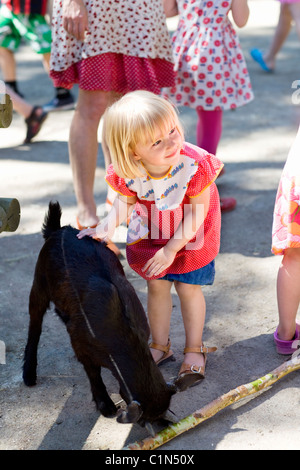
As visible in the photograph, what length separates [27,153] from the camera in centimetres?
530

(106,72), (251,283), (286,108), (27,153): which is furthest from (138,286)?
(286,108)

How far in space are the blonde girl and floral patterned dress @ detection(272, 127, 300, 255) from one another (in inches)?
11.3

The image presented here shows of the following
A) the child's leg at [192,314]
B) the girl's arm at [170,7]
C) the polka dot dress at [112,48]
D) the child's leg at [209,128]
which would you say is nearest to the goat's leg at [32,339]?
the child's leg at [192,314]

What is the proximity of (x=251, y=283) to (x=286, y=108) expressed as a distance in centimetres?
301

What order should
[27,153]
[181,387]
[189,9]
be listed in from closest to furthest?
[181,387], [189,9], [27,153]

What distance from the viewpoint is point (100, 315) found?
90.7 inches

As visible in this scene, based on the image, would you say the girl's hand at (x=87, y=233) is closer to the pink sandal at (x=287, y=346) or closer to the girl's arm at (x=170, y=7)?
the pink sandal at (x=287, y=346)

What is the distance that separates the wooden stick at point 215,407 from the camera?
2.30 metres

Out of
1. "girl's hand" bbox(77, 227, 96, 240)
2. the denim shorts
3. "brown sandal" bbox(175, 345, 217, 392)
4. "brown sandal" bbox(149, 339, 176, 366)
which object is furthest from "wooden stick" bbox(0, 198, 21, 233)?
"brown sandal" bbox(175, 345, 217, 392)

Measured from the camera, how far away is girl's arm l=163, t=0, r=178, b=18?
414 centimetres

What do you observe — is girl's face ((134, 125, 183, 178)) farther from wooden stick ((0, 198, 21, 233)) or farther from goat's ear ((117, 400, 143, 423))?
goat's ear ((117, 400, 143, 423))

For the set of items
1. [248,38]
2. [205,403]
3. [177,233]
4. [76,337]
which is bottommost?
[248,38]

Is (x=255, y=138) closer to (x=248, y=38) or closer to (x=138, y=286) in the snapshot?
(x=138, y=286)

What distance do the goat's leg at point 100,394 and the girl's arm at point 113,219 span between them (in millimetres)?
551
